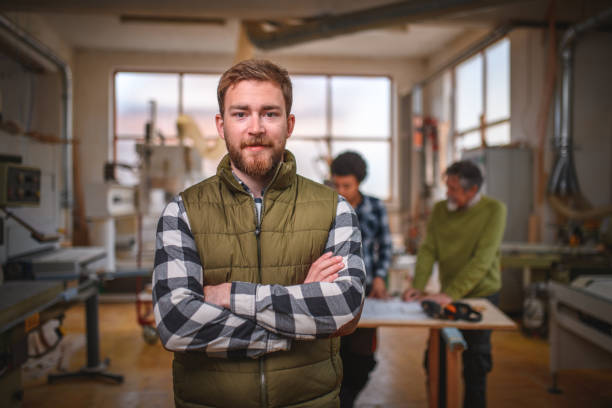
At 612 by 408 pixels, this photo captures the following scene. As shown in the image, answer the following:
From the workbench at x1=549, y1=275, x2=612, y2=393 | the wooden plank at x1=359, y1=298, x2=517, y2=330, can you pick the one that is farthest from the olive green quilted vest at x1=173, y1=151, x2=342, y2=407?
the workbench at x1=549, y1=275, x2=612, y2=393

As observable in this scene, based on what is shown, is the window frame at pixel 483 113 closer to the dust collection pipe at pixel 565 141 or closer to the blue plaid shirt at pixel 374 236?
the dust collection pipe at pixel 565 141

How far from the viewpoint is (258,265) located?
1036 mm

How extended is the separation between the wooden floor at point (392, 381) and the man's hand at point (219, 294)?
1.96 m

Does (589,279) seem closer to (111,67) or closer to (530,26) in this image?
(530,26)

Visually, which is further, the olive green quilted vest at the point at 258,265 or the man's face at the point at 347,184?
the man's face at the point at 347,184

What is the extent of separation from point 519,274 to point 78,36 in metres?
6.19

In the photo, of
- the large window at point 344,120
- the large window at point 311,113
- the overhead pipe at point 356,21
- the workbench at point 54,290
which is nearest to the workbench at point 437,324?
the workbench at point 54,290

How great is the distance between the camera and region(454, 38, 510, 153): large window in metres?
4.88

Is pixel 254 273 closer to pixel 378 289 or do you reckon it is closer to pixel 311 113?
pixel 378 289

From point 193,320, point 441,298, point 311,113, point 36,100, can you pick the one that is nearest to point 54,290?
point 193,320

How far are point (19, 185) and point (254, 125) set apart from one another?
1.82m

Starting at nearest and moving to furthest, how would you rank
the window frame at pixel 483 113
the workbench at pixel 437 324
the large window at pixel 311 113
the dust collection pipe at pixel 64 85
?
the workbench at pixel 437 324 → the dust collection pipe at pixel 64 85 → the window frame at pixel 483 113 → the large window at pixel 311 113

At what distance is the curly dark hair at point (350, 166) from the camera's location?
1980 mm

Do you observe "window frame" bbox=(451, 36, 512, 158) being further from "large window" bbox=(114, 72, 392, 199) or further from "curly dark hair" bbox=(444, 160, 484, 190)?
"curly dark hair" bbox=(444, 160, 484, 190)
